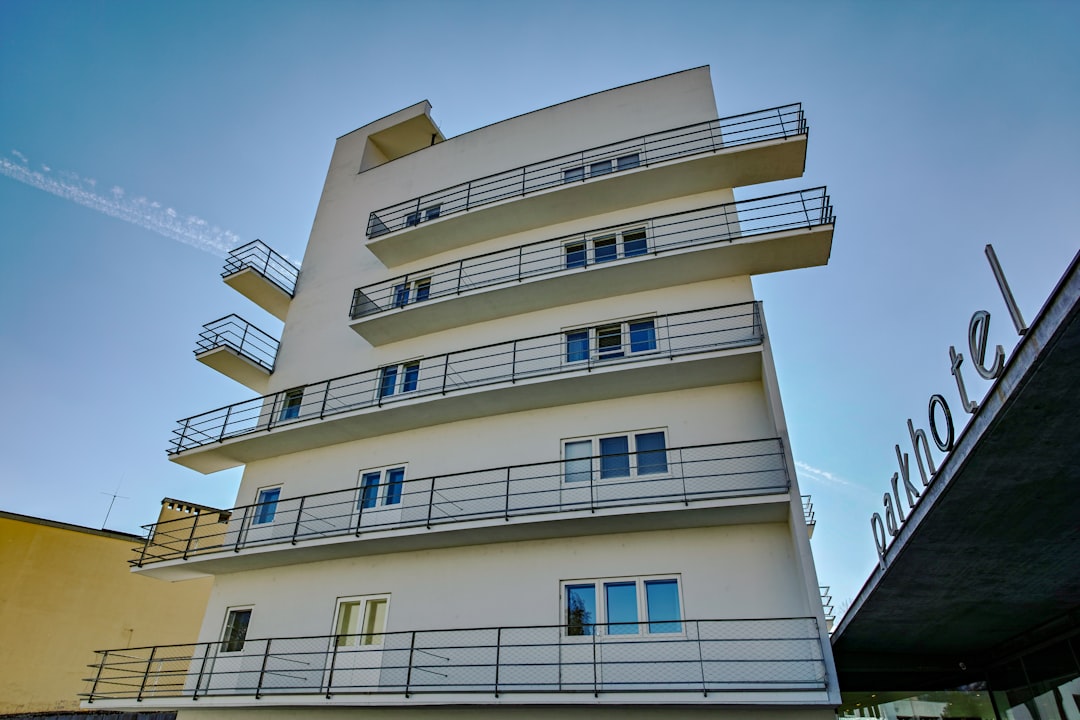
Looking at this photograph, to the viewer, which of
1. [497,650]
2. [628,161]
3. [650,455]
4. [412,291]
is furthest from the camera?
[412,291]

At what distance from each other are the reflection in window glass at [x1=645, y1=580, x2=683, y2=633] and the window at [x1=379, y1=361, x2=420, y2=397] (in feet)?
23.7

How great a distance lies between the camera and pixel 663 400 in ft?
39.1

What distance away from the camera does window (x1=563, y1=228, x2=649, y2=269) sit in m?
14.0

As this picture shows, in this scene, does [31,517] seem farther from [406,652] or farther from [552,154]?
[552,154]

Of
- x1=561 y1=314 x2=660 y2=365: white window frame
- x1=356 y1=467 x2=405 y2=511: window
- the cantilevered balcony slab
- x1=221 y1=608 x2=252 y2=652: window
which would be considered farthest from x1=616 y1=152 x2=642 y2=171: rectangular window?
x1=221 y1=608 x2=252 y2=652: window

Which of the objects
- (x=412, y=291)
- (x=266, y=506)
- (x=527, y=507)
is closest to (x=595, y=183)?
(x=412, y=291)

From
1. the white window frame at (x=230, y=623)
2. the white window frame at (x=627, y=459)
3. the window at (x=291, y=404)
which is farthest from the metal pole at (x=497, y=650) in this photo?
the window at (x=291, y=404)

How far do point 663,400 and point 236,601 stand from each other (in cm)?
1023

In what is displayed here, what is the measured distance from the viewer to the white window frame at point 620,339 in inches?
501

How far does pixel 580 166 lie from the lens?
15.8 metres

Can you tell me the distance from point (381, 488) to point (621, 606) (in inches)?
233

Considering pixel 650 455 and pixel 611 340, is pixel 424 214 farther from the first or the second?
pixel 650 455

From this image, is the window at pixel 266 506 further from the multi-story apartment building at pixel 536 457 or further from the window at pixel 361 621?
the window at pixel 361 621

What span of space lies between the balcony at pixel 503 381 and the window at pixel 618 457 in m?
0.91
